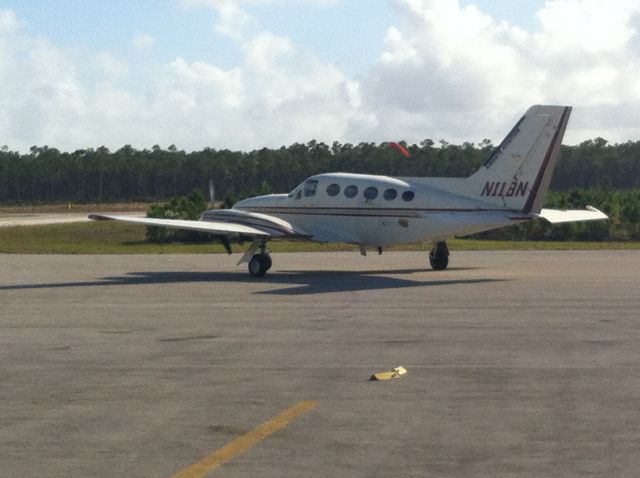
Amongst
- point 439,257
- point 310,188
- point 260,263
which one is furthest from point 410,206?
point 260,263

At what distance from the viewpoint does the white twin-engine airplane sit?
2922 cm

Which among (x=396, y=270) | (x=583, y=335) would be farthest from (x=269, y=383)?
(x=396, y=270)

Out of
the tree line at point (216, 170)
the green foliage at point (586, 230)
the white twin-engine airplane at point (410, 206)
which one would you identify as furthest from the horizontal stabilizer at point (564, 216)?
the tree line at point (216, 170)

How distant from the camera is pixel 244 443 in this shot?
417 inches

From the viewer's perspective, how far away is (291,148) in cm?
14475

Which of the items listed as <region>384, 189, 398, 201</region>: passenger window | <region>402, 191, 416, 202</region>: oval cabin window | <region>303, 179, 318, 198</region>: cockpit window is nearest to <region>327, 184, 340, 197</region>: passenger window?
<region>303, 179, 318, 198</region>: cockpit window

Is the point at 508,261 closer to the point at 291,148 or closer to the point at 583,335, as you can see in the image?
the point at 583,335

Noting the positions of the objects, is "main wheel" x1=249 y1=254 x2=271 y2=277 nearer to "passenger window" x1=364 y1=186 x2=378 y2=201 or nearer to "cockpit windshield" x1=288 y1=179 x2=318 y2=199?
"cockpit windshield" x1=288 y1=179 x2=318 y2=199

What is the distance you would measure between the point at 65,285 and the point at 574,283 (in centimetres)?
1130

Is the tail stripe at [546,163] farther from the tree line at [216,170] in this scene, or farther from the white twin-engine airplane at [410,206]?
the tree line at [216,170]

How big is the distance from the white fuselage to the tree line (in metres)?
91.3

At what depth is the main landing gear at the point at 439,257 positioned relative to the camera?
32.6m

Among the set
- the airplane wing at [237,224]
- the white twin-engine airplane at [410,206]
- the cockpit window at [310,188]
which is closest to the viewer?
the white twin-engine airplane at [410,206]

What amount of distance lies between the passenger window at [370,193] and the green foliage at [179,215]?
19285 millimetres
